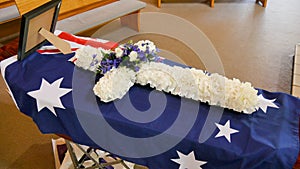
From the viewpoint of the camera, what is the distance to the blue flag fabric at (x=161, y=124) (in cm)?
96

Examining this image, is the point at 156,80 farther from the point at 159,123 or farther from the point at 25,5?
the point at 25,5

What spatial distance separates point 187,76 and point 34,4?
1.68 meters

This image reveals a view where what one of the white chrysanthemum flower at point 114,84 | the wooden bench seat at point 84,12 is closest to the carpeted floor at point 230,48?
the wooden bench seat at point 84,12

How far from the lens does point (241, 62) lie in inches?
106

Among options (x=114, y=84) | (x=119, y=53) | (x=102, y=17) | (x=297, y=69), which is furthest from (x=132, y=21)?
(x=114, y=84)

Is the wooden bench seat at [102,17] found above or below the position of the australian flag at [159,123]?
below

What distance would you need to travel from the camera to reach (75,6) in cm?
268

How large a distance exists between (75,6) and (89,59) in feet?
4.99

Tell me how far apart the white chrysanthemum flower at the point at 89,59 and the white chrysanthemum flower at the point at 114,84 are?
5.1 inches

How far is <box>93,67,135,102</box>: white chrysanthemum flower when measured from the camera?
1.13m

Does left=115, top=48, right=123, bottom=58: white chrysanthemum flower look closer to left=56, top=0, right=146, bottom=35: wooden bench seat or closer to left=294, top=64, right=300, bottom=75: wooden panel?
left=56, top=0, right=146, bottom=35: wooden bench seat

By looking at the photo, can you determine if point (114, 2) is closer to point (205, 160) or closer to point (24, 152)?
point (24, 152)

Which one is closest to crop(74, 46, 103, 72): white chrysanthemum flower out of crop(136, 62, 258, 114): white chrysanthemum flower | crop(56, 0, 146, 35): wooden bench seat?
crop(136, 62, 258, 114): white chrysanthemum flower

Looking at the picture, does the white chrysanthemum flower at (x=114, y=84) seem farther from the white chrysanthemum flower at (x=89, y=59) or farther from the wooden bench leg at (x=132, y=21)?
the wooden bench leg at (x=132, y=21)
